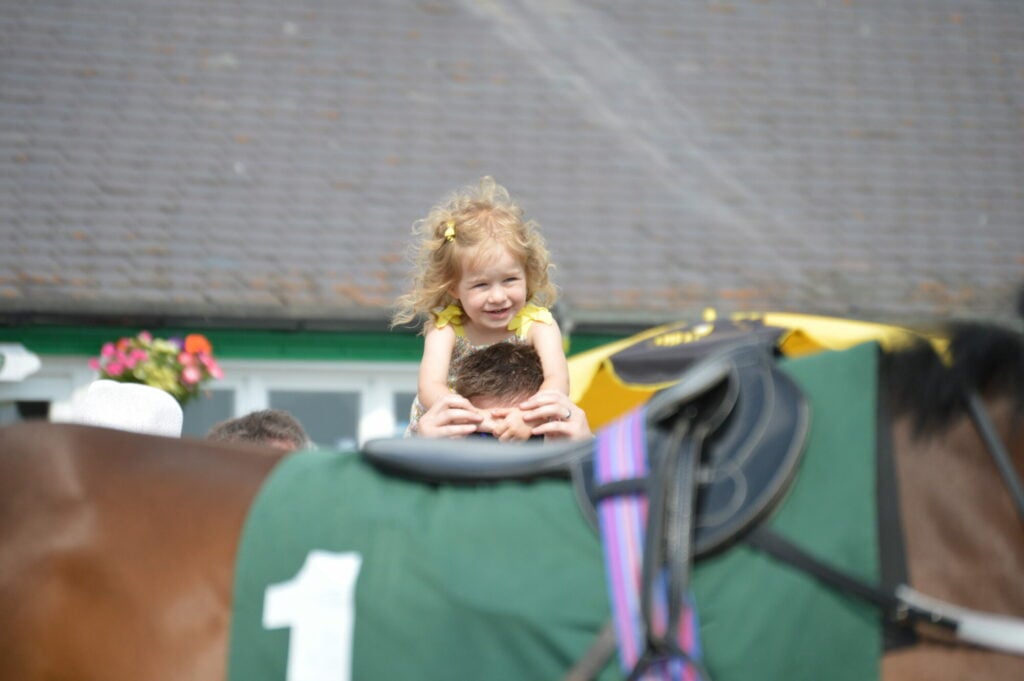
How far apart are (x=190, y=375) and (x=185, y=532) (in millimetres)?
5898

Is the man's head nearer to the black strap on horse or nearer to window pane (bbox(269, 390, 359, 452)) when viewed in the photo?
the black strap on horse

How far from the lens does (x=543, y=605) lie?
1.87m

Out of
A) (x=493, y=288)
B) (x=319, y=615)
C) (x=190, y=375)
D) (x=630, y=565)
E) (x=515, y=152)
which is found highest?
(x=515, y=152)

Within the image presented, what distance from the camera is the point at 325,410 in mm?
9664

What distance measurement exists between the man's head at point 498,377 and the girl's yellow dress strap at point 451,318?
0.26 meters

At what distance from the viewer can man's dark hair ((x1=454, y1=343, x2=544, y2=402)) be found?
294 centimetres

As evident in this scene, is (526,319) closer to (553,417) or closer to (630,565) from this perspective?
(553,417)

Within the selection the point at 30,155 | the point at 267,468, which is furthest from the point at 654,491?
the point at 30,155

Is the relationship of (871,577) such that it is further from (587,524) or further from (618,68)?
(618,68)

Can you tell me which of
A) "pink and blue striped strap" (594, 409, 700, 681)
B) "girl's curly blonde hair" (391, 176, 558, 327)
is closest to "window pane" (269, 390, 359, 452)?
"girl's curly blonde hair" (391, 176, 558, 327)

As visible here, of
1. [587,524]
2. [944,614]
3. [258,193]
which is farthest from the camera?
[258,193]

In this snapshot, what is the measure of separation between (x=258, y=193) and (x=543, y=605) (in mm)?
9057

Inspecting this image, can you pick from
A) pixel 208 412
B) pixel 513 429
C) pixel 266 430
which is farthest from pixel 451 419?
pixel 208 412

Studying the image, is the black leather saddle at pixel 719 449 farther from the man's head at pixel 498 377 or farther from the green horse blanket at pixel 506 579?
the man's head at pixel 498 377
